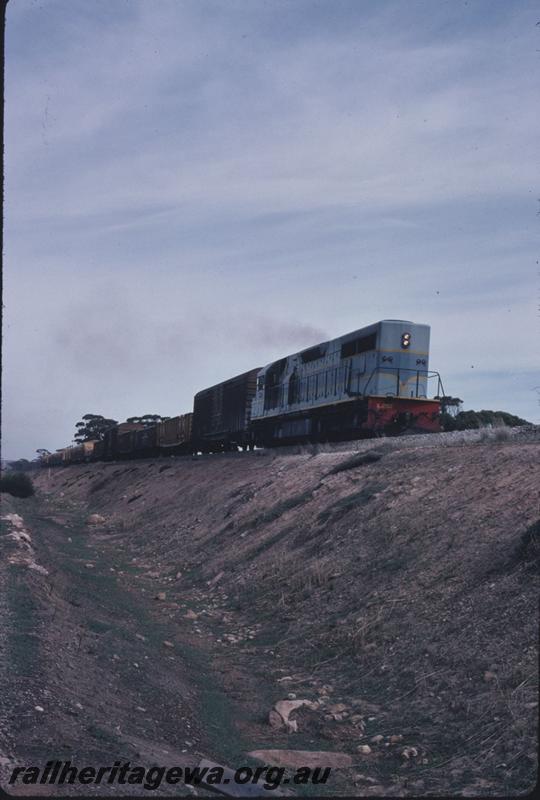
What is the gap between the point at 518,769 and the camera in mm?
6523

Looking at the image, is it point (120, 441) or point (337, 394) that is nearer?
point (337, 394)

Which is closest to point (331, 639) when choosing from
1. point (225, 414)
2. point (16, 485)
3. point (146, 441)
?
point (225, 414)

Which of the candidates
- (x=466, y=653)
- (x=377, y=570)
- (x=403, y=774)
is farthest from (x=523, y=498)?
(x=403, y=774)

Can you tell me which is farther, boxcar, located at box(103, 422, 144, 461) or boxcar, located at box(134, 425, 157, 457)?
boxcar, located at box(103, 422, 144, 461)

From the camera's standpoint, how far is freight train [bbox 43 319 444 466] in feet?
79.7

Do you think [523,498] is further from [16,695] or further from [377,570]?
[16,695]

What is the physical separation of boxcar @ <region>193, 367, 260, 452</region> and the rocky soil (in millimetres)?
15006

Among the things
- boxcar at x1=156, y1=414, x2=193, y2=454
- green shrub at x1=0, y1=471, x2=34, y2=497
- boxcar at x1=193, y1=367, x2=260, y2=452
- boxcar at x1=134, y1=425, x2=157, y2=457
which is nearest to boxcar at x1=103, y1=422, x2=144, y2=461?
boxcar at x1=134, y1=425, x2=157, y2=457

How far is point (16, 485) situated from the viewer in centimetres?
5147

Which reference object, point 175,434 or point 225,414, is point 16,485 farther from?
point 225,414

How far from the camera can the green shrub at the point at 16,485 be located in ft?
164

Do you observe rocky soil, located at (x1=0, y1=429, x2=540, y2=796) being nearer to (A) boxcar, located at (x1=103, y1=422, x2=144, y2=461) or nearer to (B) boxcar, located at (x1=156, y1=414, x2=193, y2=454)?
(B) boxcar, located at (x1=156, y1=414, x2=193, y2=454)

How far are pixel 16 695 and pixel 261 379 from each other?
27.3 meters

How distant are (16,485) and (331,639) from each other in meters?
43.9
